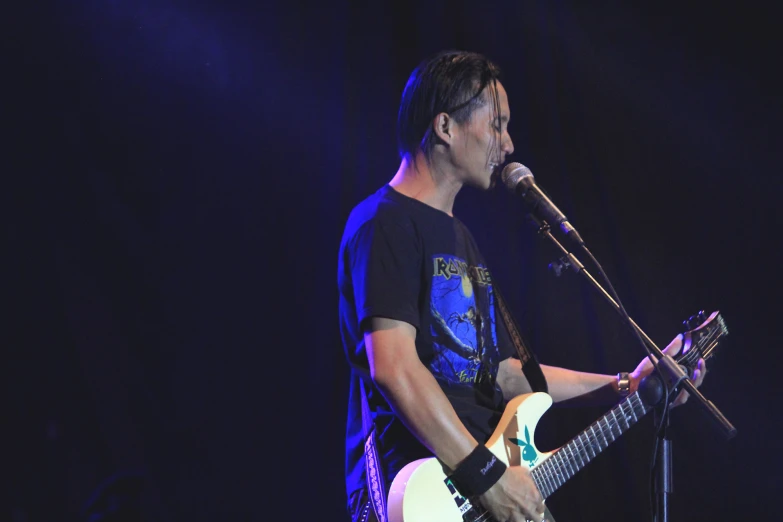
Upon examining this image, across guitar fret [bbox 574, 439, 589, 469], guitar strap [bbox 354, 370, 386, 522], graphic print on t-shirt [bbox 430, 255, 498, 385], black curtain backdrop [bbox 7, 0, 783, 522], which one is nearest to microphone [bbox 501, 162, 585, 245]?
graphic print on t-shirt [bbox 430, 255, 498, 385]

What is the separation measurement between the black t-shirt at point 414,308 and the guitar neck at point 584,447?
211mm

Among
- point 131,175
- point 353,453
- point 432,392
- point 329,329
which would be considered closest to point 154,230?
point 131,175

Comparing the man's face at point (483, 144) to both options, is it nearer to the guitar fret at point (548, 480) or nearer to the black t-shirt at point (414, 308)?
the black t-shirt at point (414, 308)

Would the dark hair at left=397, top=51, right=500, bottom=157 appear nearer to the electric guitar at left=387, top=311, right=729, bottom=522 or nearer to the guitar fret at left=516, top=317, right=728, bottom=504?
the electric guitar at left=387, top=311, right=729, bottom=522

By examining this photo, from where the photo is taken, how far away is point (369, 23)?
3230mm

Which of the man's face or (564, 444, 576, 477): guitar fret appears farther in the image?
the man's face

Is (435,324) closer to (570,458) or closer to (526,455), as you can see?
(526,455)

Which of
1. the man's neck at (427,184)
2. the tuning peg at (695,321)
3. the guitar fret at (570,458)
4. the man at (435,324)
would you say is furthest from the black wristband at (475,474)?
the tuning peg at (695,321)

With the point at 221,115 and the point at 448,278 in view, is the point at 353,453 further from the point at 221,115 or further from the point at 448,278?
the point at 221,115

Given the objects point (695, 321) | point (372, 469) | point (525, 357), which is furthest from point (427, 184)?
point (695, 321)

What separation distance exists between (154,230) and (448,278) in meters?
1.19

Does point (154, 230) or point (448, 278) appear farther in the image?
point (154, 230)

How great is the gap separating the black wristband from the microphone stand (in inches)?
20.6

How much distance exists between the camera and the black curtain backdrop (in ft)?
7.95
